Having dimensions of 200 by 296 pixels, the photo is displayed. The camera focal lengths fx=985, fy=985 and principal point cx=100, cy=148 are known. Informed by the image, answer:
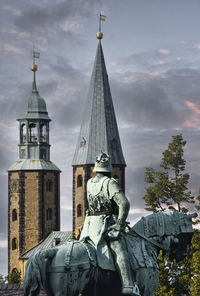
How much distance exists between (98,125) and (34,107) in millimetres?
7772

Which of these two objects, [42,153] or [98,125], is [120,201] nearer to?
[98,125]

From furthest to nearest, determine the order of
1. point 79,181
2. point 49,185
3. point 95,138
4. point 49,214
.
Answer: point 49,185 < point 49,214 < point 79,181 < point 95,138

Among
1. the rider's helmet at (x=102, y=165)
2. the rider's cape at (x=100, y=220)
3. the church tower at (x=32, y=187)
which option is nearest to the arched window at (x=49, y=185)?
the church tower at (x=32, y=187)

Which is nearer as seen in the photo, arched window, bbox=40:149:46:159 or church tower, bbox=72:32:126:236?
church tower, bbox=72:32:126:236

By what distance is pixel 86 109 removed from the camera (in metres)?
96.6

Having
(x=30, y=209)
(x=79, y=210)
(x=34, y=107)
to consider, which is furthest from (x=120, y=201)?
(x=34, y=107)

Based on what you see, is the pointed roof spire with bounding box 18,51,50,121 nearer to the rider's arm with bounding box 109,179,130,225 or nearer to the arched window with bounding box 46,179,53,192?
the arched window with bounding box 46,179,53,192

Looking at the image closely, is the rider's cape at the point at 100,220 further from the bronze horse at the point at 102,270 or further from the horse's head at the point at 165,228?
the horse's head at the point at 165,228

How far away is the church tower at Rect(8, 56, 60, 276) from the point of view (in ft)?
321

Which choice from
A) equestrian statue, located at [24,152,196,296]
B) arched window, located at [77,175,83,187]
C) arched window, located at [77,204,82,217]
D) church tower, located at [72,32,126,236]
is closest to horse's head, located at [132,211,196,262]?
equestrian statue, located at [24,152,196,296]

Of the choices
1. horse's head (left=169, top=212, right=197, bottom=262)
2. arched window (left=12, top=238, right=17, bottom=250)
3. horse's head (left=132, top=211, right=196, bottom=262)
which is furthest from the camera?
arched window (left=12, top=238, right=17, bottom=250)

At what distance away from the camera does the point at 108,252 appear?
2084cm

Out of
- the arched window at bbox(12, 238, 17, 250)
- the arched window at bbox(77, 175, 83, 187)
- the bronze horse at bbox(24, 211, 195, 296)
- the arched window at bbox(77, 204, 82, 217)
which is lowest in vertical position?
the bronze horse at bbox(24, 211, 195, 296)

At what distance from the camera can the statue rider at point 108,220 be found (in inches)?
816
